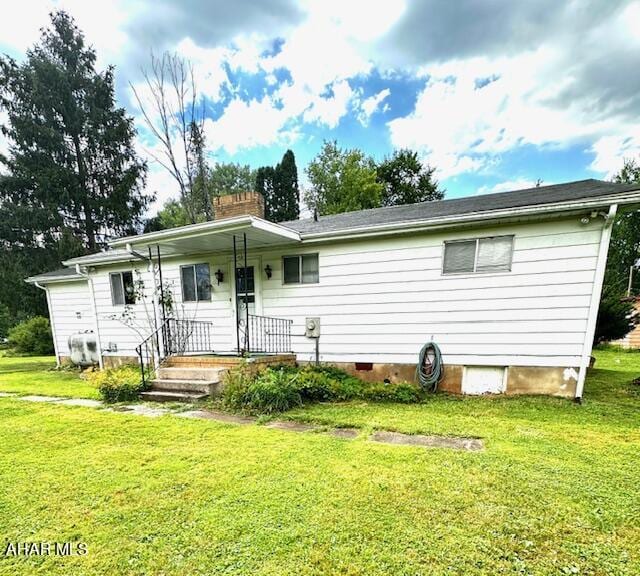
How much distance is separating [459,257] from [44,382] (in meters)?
10.5

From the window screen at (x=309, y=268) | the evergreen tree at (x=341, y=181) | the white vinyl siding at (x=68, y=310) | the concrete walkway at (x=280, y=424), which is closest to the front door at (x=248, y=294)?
the window screen at (x=309, y=268)

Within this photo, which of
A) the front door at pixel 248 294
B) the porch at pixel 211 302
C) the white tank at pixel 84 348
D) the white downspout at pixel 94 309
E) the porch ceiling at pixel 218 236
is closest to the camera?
the porch ceiling at pixel 218 236

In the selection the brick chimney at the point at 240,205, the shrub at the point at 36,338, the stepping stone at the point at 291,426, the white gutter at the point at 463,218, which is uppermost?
the brick chimney at the point at 240,205

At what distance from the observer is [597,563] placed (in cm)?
168

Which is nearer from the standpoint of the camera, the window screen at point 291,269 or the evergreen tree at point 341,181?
the window screen at point 291,269

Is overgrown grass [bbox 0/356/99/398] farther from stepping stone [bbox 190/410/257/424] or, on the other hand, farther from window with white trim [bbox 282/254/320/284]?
window with white trim [bbox 282/254/320/284]

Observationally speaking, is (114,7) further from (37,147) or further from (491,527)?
(491,527)

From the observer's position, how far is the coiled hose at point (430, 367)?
17.7 feet

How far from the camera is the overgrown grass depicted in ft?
21.4

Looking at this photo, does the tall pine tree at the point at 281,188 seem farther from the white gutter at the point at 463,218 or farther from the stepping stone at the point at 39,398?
the stepping stone at the point at 39,398

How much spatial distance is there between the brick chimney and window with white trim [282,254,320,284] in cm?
196

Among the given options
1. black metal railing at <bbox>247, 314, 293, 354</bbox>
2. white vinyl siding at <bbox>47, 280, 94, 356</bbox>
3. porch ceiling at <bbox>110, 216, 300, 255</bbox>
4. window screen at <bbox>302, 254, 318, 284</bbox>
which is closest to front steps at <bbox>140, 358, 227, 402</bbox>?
black metal railing at <bbox>247, 314, 293, 354</bbox>

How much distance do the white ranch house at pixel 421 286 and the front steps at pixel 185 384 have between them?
2.40 feet

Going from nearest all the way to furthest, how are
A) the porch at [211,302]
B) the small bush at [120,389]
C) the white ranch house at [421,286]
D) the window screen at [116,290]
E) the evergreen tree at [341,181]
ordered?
the white ranch house at [421,286] → the small bush at [120,389] → the porch at [211,302] → the window screen at [116,290] → the evergreen tree at [341,181]
